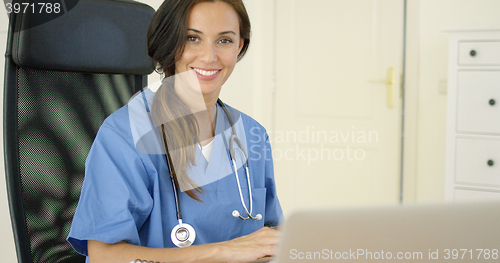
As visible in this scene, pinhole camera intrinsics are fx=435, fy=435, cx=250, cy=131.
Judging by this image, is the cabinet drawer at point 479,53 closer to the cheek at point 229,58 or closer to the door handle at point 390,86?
the door handle at point 390,86

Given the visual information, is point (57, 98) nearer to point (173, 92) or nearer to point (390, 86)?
point (173, 92)

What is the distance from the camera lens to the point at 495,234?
0.35 metres

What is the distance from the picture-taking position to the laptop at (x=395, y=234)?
0.33 metres

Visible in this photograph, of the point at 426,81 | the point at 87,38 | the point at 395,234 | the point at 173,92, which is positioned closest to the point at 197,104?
the point at 173,92

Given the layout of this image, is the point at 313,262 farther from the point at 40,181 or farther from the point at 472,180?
the point at 472,180

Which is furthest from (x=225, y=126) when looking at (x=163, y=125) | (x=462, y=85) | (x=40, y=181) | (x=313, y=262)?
(x=462, y=85)

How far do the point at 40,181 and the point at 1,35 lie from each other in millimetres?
727

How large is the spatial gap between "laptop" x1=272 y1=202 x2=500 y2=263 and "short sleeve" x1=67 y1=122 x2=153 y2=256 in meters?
0.49

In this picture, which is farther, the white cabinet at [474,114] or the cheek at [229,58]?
the white cabinet at [474,114]

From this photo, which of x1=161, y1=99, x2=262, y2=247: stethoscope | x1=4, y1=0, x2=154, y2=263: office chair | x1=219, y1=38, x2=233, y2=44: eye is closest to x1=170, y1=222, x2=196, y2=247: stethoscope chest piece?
x1=161, y1=99, x2=262, y2=247: stethoscope

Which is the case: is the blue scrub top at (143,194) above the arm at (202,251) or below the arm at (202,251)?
above

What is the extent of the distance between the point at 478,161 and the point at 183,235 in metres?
1.61

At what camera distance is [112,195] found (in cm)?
76

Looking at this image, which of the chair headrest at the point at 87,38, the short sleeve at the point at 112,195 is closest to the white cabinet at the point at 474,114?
the chair headrest at the point at 87,38
